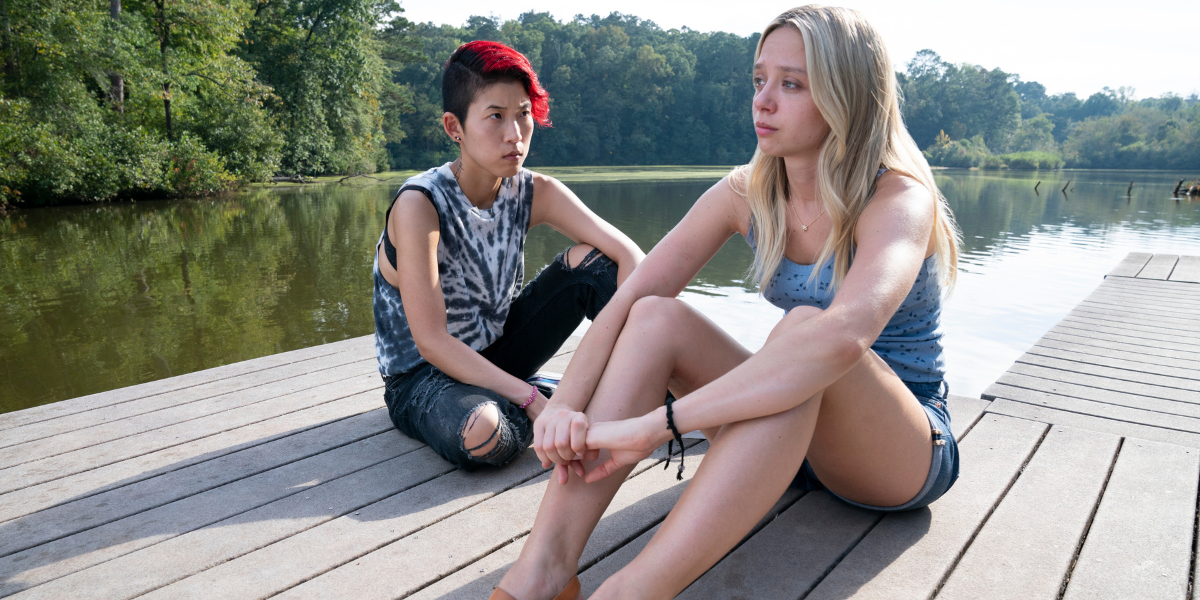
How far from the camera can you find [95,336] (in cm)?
542

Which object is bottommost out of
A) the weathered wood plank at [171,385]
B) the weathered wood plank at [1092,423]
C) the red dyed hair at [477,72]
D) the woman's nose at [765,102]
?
the weathered wood plank at [171,385]

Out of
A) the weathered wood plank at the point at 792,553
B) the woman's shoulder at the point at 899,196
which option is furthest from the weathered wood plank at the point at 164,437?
the woman's shoulder at the point at 899,196

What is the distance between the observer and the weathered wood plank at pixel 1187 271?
6.08 m

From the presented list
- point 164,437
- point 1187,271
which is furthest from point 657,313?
point 1187,271

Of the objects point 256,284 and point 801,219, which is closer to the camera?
point 801,219

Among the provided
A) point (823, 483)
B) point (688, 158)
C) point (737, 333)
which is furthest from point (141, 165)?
point (688, 158)

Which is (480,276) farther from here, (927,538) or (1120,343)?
(1120,343)

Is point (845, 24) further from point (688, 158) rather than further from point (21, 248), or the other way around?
point (688, 158)

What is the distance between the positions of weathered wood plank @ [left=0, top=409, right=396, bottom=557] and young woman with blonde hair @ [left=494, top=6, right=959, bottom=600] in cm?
97

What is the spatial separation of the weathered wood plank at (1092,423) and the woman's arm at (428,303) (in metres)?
1.50

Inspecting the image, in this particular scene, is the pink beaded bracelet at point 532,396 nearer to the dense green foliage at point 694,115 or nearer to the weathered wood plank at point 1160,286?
the weathered wood plank at point 1160,286

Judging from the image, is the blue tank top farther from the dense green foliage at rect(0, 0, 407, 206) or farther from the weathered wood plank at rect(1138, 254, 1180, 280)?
the dense green foliage at rect(0, 0, 407, 206)

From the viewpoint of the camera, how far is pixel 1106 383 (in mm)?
2805

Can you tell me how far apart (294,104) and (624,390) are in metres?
24.5
